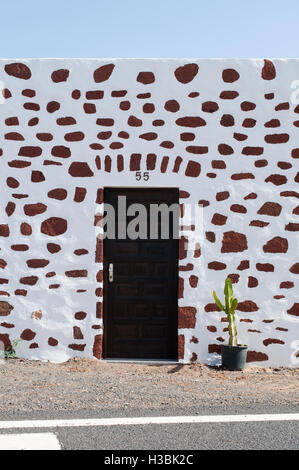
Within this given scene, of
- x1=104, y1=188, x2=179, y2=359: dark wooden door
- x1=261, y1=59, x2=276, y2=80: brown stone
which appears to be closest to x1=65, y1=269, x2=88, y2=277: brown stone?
x1=104, y1=188, x2=179, y2=359: dark wooden door

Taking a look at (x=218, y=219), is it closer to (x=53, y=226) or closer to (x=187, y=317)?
(x=187, y=317)

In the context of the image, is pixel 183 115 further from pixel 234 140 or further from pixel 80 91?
pixel 80 91

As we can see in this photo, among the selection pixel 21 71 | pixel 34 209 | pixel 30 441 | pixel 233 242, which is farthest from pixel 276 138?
pixel 30 441

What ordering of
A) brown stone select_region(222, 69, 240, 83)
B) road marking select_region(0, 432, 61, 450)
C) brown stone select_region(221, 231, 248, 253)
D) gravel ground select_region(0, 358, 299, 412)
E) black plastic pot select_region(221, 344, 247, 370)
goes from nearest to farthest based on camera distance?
1. road marking select_region(0, 432, 61, 450)
2. gravel ground select_region(0, 358, 299, 412)
3. black plastic pot select_region(221, 344, 247, 370)
4. brown stone select_region(221, 231, 248, 253)
5. brown stone select_region(222, 69, 240, 83)

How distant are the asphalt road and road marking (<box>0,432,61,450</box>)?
20 mm

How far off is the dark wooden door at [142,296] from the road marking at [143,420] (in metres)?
2.32

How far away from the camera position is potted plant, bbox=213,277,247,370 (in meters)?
6.27

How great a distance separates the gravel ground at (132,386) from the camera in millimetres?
4863

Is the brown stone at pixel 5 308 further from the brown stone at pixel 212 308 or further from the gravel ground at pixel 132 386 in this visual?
the brown stone at pixel 212 308

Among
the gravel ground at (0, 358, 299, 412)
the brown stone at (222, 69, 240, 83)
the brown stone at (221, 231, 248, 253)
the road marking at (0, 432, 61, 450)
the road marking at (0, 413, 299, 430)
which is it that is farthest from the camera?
the brown stone at (222, 69, 240, 83)

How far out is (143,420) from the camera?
169 inches

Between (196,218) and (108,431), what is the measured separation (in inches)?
126

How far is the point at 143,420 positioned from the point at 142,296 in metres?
2.52

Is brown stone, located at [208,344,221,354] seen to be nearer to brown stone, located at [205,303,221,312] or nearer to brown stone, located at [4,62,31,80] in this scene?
brown stone, located at [205,303,221,312]
